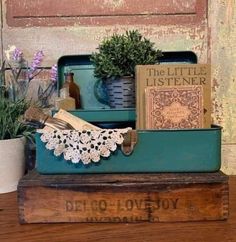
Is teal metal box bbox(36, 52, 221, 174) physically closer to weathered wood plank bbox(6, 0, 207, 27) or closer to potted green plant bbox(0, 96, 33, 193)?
potted green plant bbox(0, 96, 33, 193)

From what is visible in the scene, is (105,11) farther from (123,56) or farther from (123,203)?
(123,203)

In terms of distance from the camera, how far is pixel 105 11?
113 centimetres

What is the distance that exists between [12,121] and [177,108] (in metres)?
0.39

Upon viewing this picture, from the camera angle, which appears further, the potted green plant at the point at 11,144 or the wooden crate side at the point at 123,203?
the potted green plant at the point at 11,144

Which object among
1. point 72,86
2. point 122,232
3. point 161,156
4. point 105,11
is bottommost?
point 122,232

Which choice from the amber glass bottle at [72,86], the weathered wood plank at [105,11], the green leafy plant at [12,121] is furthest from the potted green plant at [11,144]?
the weathered wood plank at [105,11]

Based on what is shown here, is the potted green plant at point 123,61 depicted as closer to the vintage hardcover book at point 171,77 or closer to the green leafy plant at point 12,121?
the vintage hardcover book at point 171,77

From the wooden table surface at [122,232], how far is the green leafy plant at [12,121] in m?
0.23

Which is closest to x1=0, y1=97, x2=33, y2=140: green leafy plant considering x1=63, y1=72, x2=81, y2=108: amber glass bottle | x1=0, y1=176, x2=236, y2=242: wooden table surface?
x1=63, y1=72, x2=81, y2=108: amber glass bottle

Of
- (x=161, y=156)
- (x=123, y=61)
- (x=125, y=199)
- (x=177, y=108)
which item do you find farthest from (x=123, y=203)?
(x=123, y=61)

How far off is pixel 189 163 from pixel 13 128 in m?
0.42

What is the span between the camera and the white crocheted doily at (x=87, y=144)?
798mm

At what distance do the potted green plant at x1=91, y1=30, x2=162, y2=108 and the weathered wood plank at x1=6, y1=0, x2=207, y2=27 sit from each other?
6.1 inches

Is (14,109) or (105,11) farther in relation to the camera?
(105,11)
